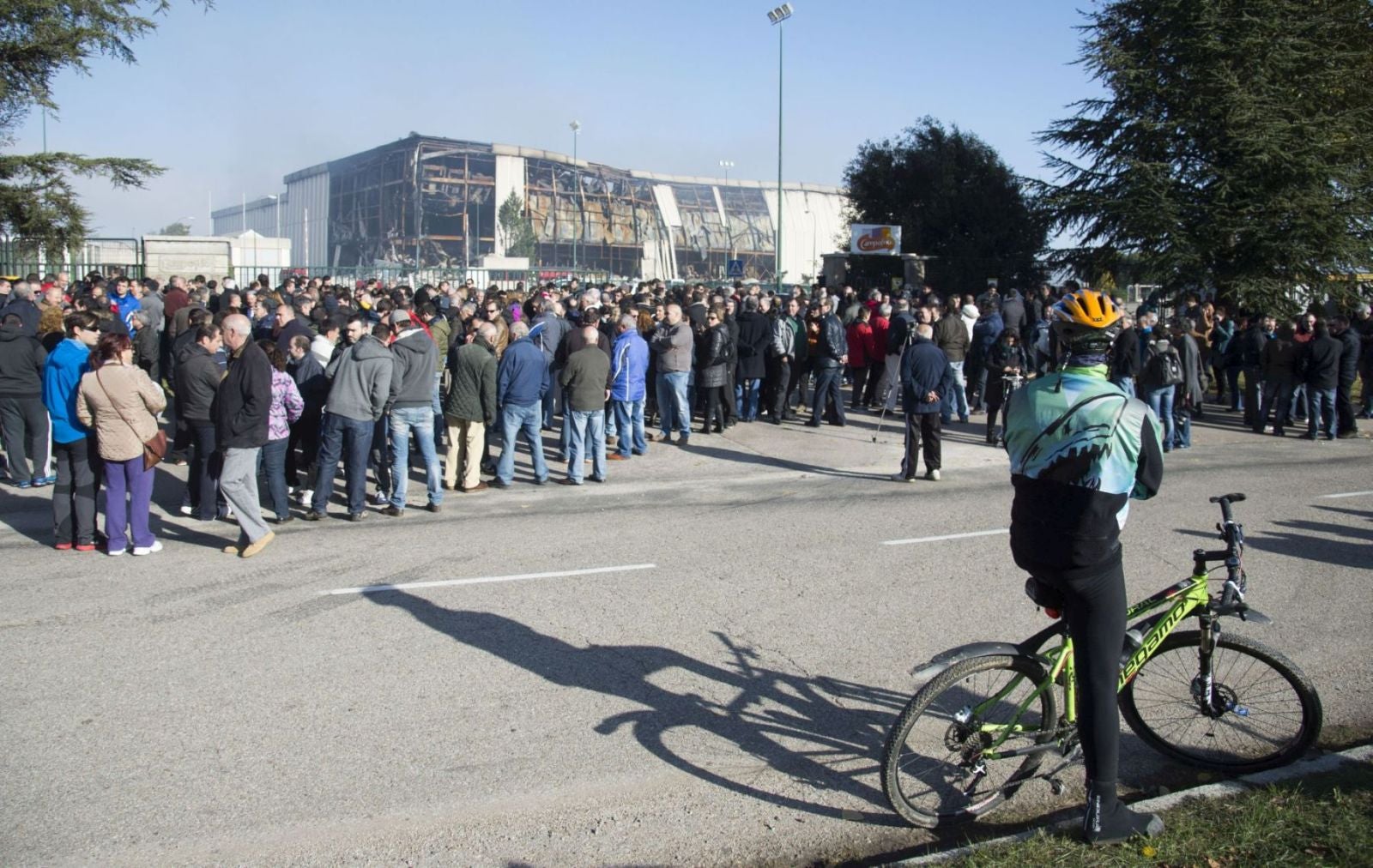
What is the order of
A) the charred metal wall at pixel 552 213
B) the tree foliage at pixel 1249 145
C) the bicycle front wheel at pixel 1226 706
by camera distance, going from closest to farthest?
the bicycle front wheel at pixel 1226 706
the tree foliage at pixel 1249 145
the charred metal wall at pixel 552 213

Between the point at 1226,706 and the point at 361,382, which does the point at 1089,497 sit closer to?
the point at 1226,706

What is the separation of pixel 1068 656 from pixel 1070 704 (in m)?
0.22

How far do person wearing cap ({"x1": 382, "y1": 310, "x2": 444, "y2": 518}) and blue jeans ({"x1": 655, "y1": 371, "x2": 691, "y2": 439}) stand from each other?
14.9ft

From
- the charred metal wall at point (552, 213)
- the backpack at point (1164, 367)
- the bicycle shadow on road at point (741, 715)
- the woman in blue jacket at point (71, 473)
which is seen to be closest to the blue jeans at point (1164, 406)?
the backpack at point (1164, 367)

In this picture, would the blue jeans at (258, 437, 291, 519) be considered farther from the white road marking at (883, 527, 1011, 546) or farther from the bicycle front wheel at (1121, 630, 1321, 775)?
the bicycle front wheel at (1121, 630, 1321, 775)

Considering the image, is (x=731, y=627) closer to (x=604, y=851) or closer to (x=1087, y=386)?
(x=604, y=851)

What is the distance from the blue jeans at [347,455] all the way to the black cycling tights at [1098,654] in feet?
23.6

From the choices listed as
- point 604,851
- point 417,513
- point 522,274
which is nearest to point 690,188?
point 522,274

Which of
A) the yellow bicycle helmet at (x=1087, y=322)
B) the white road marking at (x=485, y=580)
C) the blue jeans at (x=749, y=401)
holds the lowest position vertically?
the white road marking at (x=485, y=580)

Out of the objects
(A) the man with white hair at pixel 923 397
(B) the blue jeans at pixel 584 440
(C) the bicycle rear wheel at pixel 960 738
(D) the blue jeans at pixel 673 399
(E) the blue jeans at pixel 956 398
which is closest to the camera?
(C) the bicycle rear wheel at pixel 960 738

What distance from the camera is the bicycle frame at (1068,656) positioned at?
426 centimetres

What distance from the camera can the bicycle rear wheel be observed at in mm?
4168

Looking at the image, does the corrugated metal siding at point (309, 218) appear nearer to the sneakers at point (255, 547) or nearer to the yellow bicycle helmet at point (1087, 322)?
the sneakers at point (255, 547)

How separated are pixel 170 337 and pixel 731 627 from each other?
12690 mm
